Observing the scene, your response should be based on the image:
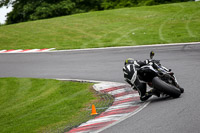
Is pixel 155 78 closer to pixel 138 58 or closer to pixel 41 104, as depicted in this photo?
pixel 41 104

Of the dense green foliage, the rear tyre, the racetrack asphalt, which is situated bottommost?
the dense green foliage

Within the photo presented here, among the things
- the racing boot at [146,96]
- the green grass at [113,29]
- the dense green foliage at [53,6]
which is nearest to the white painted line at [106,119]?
the racing boot at [146,96]

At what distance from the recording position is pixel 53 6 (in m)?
46.6

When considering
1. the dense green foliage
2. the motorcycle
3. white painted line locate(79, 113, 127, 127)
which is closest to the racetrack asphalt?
the motorcycle

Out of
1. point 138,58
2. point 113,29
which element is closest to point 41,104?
point 138,58

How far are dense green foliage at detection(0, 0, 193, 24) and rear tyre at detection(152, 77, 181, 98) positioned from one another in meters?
39.9

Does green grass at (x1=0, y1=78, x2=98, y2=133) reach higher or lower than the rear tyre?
lower

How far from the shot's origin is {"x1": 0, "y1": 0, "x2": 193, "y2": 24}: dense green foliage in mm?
46750

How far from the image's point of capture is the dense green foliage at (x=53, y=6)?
46750 millimetres

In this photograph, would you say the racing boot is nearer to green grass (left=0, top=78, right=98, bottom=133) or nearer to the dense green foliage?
green grass (left=0, top=78, right=98, bottom=133)

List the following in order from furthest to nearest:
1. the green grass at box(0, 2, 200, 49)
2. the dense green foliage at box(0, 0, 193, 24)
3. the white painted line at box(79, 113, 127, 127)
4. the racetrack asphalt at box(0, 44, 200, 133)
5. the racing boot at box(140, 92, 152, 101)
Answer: the dense green foliage at box(0, 0, 193, 24) < the green grass at box(0, 2, 200, 49) < the racing boot at box(140, 92, 152, 101) < the white painted line at box(79, 113, 127, 127) < the racetrack asphalt at box(0, 44, 200, 133)

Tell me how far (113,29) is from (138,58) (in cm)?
1228

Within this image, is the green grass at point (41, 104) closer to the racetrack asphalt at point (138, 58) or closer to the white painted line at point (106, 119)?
the white painted line at point (106, 119)

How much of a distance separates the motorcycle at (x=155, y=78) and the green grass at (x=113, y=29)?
11964 millimetres
